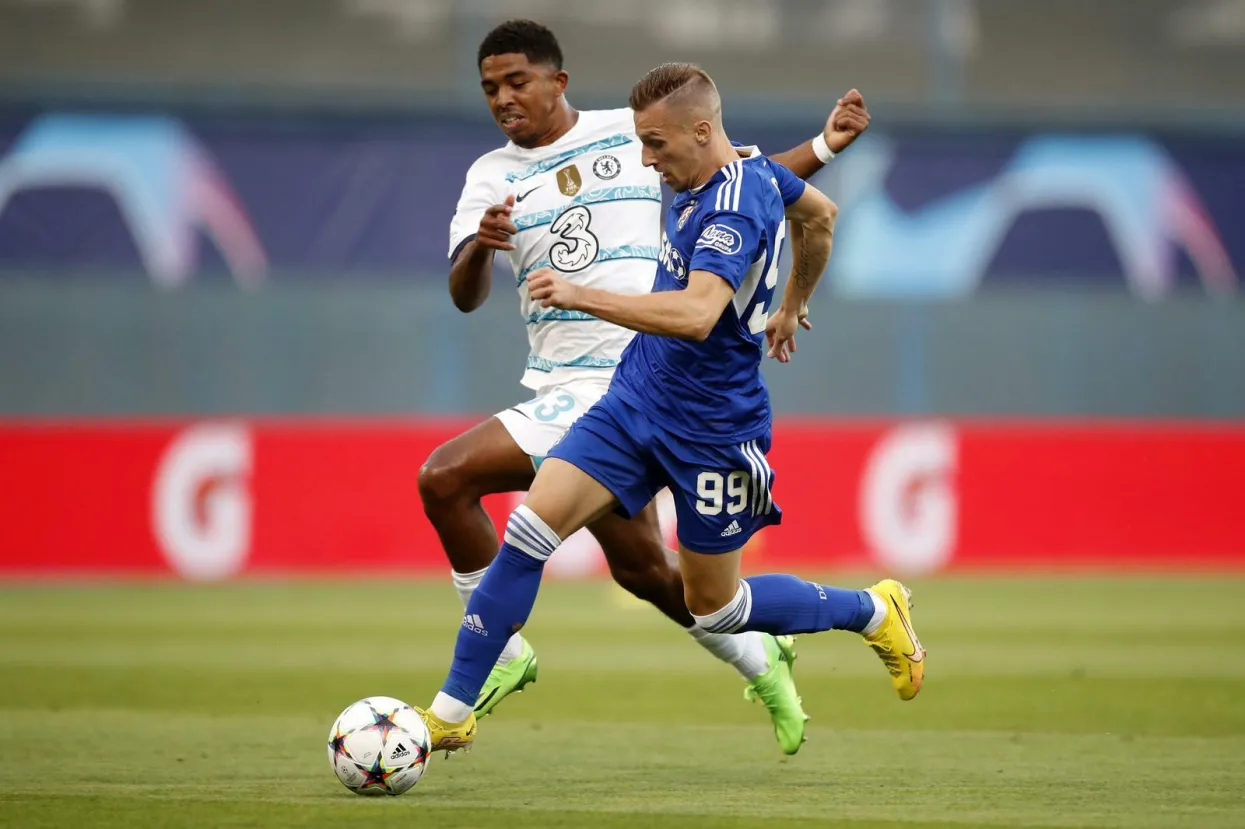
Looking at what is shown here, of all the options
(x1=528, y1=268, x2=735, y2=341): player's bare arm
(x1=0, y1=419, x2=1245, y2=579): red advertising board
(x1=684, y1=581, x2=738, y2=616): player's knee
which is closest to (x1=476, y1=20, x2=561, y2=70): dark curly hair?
(x1=528, y1=268, x2=735, y2=341): player's bare arm

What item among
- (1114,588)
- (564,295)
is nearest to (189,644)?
(564,295)

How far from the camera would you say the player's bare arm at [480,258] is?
20.3ft

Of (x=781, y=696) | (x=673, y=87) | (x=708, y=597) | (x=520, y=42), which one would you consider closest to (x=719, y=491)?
(x=708, y=597)

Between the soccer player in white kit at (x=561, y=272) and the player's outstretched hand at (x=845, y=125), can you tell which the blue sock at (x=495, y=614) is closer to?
the soccer player in white kit at (x=561, y=272)

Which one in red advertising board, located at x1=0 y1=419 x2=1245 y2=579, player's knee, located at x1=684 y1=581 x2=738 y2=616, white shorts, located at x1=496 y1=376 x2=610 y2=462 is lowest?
red advertising board, located at x1=0 y1=419 x2=1245 y2=579

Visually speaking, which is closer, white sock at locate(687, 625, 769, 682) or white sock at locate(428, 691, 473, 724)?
white sock at locate(428, 691, 473, 724)

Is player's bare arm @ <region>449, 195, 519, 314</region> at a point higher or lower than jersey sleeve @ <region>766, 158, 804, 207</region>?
lower

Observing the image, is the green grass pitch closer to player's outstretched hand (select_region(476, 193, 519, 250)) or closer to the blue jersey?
the blue jersey

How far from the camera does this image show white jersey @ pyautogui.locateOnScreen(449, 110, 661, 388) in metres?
7.36

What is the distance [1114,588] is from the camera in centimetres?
1541

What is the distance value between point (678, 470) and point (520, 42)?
6.44ft

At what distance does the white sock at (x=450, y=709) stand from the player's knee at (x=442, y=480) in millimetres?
1016

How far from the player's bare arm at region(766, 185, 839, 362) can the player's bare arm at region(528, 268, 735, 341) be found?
0.82m

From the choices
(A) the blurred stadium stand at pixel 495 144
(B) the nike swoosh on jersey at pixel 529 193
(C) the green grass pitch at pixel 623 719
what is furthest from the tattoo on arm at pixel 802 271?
(A) the blurred stadium stand at pixel 495 144
